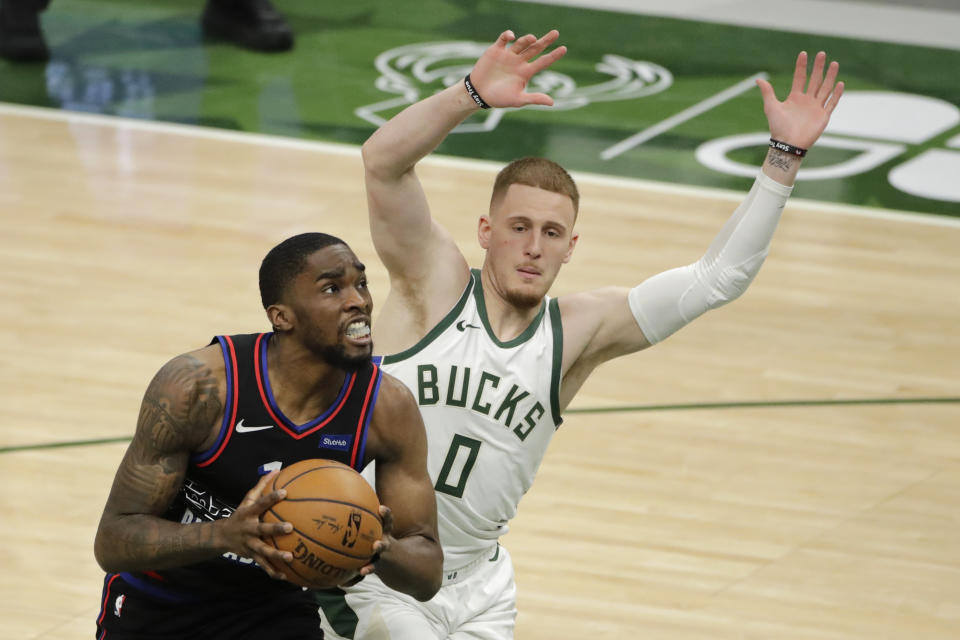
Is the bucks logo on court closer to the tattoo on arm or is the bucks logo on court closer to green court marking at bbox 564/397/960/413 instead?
green court marking at bbox 564/397/960/413

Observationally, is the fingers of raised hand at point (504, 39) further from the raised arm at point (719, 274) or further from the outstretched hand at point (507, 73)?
the raised arm at point (719, 274)

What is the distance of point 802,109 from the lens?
494cm

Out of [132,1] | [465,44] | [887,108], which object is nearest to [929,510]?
[887,108]

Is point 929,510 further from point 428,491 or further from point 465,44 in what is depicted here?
point 465,44

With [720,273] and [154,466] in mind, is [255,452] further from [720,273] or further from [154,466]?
[720,273]

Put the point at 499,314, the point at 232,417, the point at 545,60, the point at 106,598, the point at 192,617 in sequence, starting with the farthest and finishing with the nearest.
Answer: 1. the point at 499,314
2. the point at 545,60
3. the point at 106,598
4. the point at 192,617
5. the point at 232,417

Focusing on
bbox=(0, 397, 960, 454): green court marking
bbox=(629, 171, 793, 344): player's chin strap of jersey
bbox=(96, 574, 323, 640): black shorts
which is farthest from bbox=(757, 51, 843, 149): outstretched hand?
bbox=(0, 397, 960, 454): green court marking

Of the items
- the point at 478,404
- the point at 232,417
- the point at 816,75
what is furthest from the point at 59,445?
the point at 816,75

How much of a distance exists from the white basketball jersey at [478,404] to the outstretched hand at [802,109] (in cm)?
99

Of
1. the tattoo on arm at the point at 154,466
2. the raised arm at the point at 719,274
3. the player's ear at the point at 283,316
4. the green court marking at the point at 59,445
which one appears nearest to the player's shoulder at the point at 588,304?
the raised arm at the point at 719,274

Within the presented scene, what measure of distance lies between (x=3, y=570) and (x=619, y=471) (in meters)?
2.93

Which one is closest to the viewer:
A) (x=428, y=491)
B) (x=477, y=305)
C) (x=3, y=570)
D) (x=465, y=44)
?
(x=428, y=491)

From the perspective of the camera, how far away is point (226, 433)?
4.16 m

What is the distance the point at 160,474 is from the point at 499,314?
150 centimetres
